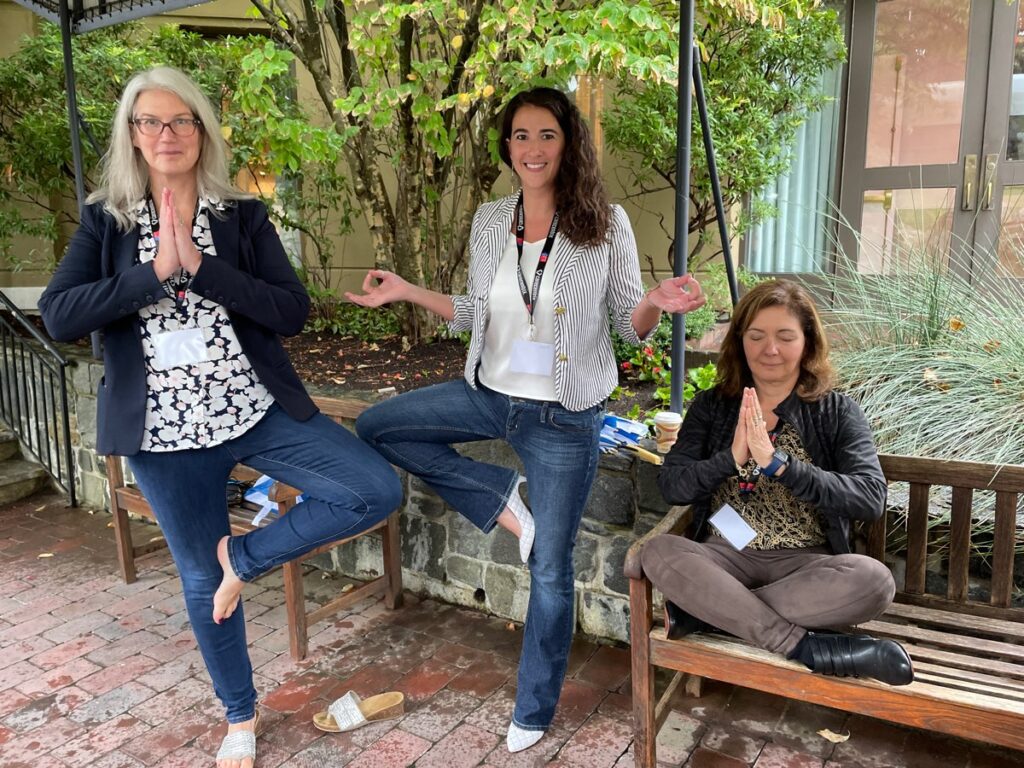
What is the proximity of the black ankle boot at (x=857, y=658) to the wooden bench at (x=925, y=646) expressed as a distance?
2 centimetres

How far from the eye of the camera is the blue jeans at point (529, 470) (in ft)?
7.63

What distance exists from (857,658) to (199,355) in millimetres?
1915

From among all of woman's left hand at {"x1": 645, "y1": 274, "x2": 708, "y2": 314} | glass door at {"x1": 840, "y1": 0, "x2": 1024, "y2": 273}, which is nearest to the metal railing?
woman's left hand at {"x1": 645, "y1": 274, "x2": 708, "y2": 314}

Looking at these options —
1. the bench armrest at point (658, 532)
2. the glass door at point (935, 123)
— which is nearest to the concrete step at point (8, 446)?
the bench armrest at point (658, 532)

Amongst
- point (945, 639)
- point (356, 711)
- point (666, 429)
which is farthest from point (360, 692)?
point (945, 639)

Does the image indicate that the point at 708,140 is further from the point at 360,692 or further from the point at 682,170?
the point at 360,692

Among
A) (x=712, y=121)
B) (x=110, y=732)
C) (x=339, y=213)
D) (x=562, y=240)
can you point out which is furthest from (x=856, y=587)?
(x=339, y=213)

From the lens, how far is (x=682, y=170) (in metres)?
3.00

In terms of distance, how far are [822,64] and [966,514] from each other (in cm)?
440

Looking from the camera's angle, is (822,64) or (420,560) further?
(822,64)

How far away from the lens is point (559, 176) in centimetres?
236

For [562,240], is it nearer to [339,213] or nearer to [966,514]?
[966,514]

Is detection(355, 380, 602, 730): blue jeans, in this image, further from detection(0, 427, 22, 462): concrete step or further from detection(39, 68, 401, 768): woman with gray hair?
detection(0, 427, 22, 462): concrete step

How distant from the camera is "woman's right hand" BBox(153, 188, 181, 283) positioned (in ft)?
6.63
